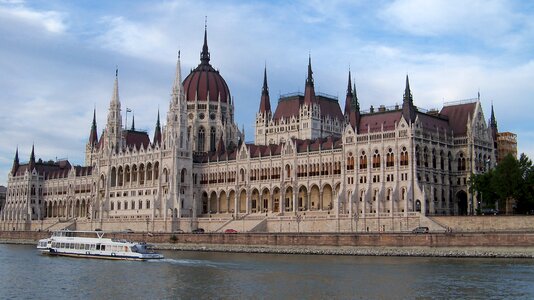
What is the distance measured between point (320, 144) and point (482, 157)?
2598cm

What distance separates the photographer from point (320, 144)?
126 m

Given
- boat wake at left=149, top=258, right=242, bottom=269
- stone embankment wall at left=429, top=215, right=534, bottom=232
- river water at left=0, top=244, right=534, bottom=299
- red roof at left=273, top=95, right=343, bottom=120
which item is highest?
red roof at left=273, top=95, right=343, bottom=120

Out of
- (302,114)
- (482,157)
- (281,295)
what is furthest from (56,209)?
(281,295)

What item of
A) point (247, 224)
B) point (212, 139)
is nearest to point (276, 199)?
point (247, 224)

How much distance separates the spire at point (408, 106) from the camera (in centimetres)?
11151

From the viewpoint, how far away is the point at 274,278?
A: 67.6 meters

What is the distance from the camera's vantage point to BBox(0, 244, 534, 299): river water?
5747cm

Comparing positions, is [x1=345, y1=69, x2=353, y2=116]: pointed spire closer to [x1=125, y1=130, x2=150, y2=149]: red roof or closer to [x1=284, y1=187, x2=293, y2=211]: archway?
[x1=284, y1=187, x2=293, y2=211]: archway

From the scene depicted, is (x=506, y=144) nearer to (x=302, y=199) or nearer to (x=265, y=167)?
(x=302, y=199)

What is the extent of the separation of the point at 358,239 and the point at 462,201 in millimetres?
28955

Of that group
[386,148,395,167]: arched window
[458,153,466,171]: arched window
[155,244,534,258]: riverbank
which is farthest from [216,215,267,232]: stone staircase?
[458,153,466,171]: arched window

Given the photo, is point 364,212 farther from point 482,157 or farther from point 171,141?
point 171,141

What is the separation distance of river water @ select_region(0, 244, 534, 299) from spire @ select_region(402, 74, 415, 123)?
29.9 m

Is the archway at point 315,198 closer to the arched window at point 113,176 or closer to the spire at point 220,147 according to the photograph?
the spire at point 220,147
